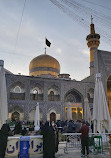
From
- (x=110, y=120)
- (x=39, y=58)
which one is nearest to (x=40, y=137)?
(x=110, y=120)

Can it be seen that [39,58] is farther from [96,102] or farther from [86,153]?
[86,153]

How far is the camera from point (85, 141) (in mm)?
4961

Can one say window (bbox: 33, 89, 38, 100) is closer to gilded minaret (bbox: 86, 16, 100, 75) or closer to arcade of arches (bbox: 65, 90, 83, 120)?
arcade of arches (bbox: 65, 90, 83, 120)

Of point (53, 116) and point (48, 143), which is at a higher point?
point (48, 143)

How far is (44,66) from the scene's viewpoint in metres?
28.6

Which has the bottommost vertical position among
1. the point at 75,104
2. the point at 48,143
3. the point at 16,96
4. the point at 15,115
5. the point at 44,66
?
the point at 15,115

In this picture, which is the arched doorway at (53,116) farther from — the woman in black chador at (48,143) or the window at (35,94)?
the woman in black chador at (48,143)

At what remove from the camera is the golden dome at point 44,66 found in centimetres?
2848

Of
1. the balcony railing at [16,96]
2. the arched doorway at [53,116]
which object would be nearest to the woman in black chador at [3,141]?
the balcony railing at [16,96]

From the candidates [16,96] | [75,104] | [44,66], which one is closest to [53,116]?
[75,104]

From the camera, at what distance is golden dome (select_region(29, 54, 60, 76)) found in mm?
28484

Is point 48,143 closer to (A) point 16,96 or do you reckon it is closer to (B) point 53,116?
(A) point 16,96

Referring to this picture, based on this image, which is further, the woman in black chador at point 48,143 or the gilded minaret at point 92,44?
the gilded minaret at point 92,44

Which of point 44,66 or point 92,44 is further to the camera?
point 92,44
